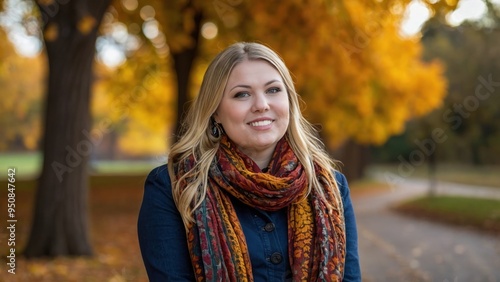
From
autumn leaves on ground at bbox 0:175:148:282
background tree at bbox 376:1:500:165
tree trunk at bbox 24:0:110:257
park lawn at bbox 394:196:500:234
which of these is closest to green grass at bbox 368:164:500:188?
background tree at bbox 376:1:500:165

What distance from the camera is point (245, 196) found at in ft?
9.04

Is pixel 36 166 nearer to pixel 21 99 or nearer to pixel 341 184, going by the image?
pixel 21 99

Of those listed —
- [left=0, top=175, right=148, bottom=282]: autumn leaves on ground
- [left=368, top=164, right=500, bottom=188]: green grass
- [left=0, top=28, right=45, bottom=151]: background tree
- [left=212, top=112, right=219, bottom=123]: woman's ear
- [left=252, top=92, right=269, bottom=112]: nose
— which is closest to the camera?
[left=252, top=92, right=269, bottom=112]: nose

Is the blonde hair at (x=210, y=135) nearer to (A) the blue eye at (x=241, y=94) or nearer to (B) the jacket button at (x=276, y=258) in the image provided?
(A) the blue eye at (x=241, y=94)

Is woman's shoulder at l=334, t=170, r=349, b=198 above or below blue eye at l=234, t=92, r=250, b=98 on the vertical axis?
below

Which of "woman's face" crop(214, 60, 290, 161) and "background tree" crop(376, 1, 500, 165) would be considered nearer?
"woman's face" crop(214, 60, 290, 161)

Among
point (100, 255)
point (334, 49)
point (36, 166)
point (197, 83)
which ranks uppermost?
point (197, 83)

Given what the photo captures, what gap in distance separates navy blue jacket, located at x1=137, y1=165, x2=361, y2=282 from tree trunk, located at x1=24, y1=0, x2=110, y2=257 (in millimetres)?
6551

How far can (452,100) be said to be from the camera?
21062 millimetres

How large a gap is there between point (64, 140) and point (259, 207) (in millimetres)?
7025

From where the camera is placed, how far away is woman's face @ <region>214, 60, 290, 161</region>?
279 cm

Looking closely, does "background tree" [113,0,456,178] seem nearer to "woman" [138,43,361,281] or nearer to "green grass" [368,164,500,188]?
"woman" [138,43,361,281]

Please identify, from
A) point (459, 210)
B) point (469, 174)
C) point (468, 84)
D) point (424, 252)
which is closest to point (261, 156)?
point (424, 252)

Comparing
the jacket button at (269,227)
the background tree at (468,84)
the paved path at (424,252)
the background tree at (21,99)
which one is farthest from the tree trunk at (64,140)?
the background tree at (21,99)
